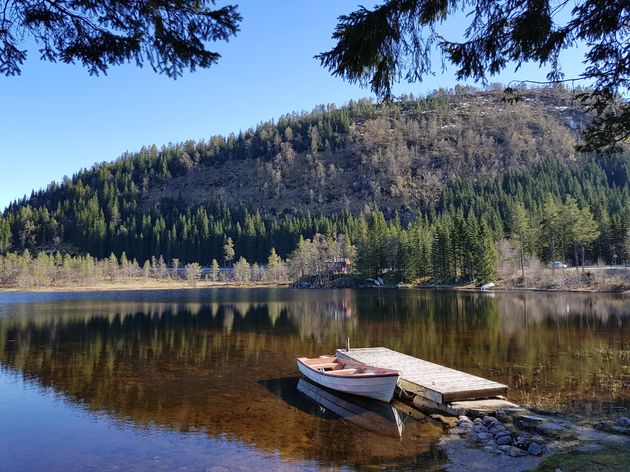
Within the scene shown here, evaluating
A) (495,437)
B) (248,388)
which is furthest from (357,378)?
(495,437)

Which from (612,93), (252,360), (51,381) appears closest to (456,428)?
(612,93)

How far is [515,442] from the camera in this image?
1422 centimetres

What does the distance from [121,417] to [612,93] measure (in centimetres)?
2023

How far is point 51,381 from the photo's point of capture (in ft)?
82.9

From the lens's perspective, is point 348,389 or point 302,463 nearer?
point 302,463

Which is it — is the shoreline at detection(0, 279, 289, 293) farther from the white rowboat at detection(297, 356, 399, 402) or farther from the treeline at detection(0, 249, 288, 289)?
the white rowboat at detection(297, 356, 399, 402)

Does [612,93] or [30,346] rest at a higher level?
[612,93]

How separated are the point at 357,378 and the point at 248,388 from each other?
6.14 meters

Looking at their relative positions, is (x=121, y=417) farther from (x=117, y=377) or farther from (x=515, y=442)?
(x=515, y=442)

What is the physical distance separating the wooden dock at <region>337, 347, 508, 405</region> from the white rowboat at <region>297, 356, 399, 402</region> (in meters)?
1.31

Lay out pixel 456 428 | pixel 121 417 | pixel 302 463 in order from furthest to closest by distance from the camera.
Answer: pixel 121 417, pixel 456 428, pixel 302 463

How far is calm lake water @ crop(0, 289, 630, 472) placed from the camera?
15125 mm

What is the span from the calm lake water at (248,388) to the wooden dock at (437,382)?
1.45m

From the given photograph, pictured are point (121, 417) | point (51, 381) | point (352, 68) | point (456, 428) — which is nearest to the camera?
point (352, 68)
